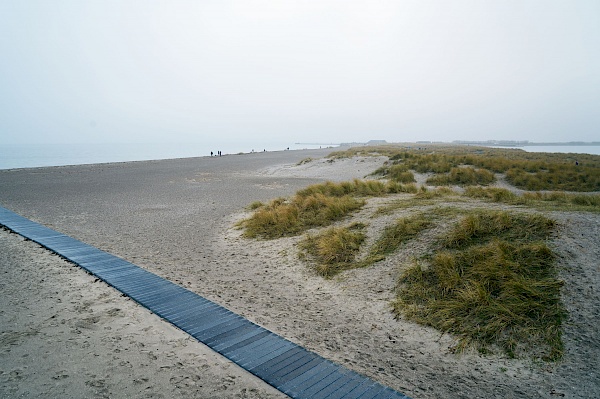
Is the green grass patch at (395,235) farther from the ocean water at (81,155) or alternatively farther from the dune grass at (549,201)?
the ocean water at (81,155)

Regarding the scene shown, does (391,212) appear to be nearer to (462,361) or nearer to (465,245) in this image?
(465,245)

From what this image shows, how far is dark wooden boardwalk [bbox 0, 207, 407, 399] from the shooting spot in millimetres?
3279

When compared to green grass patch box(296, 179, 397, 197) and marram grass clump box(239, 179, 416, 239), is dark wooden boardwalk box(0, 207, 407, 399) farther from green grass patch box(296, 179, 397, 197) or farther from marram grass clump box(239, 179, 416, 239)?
green grass patch box(296, 179, 397, 197)

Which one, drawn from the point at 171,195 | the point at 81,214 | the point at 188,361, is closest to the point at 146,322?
the point at 188,361

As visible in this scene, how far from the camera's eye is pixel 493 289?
4969mm

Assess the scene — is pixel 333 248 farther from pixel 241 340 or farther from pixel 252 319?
pixel 241 340

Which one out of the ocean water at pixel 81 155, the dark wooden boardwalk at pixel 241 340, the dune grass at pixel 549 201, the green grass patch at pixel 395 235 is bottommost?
the dark wooden boardwalk at pixel 241 340

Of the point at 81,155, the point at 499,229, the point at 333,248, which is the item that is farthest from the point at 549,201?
the point at 81,155

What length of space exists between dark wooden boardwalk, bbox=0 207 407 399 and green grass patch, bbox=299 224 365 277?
2.36 metres

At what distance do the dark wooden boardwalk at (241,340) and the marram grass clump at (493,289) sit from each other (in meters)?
1.59

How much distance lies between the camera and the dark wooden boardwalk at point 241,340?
3279 millimetres

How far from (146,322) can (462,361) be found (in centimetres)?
360

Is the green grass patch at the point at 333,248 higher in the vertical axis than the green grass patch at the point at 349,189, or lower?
lower

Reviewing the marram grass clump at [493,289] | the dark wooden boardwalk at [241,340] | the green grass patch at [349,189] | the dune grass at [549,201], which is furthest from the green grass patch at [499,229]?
the green grass patch at [349,189]
